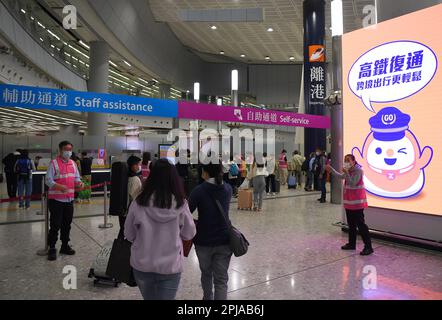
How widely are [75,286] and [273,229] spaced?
3874 millimetres

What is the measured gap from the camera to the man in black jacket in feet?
32.0

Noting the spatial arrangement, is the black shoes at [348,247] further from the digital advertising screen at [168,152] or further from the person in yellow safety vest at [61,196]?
the digital advertising screen at [168,152]

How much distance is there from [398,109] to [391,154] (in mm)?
713

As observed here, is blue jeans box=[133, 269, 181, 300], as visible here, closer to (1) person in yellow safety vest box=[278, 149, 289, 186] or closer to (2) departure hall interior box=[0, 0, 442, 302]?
(2) departure hall interior box=[0, 0, 442, 302]

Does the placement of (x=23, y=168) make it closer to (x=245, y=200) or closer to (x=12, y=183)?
(x=12, y=183)

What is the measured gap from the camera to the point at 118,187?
419 cm

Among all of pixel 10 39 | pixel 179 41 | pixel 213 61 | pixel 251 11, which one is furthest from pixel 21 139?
pixel 213 61

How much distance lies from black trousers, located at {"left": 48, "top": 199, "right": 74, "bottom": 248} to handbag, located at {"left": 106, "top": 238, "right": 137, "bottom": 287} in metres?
2.31

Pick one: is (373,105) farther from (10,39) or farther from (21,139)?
(21,139)

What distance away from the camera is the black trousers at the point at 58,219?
472 centimetres

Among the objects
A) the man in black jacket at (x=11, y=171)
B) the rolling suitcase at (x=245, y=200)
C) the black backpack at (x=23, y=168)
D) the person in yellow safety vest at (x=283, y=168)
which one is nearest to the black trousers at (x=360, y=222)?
the rolling suitcase at (x=245, y=200)

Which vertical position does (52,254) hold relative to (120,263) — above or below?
below

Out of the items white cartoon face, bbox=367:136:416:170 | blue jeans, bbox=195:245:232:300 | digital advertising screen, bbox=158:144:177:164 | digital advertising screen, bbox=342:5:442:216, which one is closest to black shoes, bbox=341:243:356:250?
digital advertising screen, bbox=342:5:442:216

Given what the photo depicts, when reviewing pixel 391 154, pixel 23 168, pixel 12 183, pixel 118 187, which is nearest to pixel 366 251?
pixel 391 154
